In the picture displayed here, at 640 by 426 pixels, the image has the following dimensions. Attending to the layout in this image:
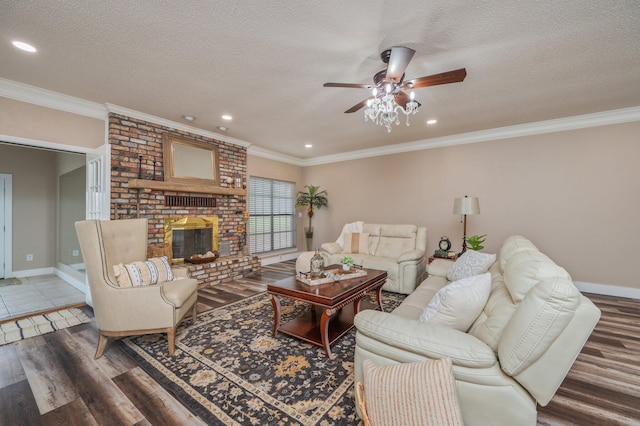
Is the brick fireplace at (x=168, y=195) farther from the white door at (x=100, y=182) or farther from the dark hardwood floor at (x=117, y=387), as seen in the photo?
the dark hardwood floor at (x=117, y=387)

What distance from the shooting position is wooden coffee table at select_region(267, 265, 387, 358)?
2.30 metres

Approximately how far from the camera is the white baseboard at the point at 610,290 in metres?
3.70

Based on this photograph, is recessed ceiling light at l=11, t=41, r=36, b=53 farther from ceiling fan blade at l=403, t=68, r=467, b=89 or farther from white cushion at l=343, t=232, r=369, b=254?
white cushion at l=343, t=232, r=369, b=254

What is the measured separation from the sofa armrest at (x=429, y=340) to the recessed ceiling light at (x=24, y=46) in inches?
143

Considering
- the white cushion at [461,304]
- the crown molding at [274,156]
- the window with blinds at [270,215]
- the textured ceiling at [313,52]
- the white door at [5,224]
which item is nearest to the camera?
the white cushion at [461,304]

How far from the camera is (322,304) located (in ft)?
7.55

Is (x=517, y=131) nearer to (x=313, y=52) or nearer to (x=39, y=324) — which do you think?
(x=313, y=52)

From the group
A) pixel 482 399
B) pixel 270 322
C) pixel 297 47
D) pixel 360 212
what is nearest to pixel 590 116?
pixel 360 212

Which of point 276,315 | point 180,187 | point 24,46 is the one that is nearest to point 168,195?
point 180,187

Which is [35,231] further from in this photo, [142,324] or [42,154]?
[142,324]

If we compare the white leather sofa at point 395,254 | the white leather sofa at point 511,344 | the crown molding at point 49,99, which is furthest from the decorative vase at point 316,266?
the crown molding at point 49,99

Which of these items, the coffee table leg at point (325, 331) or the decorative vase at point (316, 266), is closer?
the coffee table leg at point (325, 331)

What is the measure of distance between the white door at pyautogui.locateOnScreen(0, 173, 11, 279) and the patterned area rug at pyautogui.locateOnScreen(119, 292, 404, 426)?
4.31 metres

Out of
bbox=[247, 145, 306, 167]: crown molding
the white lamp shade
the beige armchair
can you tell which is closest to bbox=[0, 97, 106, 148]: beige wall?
the beige armchair
